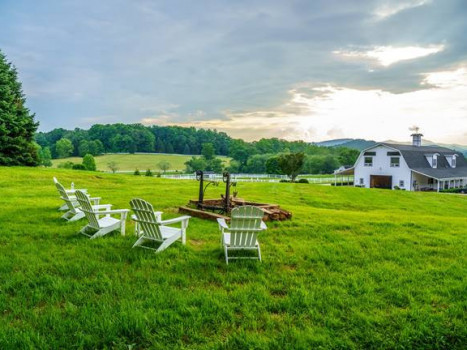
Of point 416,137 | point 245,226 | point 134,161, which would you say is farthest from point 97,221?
point 134,161

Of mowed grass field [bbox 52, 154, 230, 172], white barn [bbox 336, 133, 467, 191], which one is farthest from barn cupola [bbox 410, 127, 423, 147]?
mowed grass field [bbox 52, 154, 230, 172]

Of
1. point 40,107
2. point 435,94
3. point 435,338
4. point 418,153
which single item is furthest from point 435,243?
point 40,107

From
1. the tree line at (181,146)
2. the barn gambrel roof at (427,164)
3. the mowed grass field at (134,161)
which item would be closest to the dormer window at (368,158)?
the barn gambrel roof at (427,164)

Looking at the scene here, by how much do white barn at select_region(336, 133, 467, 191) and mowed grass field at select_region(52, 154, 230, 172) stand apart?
42589 millimetres

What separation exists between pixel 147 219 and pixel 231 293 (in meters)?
2.44

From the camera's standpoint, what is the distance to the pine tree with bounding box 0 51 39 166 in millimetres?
27828

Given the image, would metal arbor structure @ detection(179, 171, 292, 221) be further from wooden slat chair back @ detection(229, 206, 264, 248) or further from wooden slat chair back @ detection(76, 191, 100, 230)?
wooden slat chair back @ detection(76, 191, 100, 230)

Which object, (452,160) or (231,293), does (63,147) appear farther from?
(231,293)

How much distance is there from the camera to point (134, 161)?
7338 centimetres

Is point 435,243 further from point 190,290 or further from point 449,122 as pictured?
point 449,122

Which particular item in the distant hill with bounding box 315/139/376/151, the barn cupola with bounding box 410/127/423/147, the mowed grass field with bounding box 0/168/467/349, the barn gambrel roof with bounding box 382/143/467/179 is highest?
the distant hill with bounding box 315/139/376/151

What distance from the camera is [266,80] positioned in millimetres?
25609

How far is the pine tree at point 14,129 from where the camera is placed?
1096 inches

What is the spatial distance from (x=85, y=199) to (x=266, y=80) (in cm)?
2146
